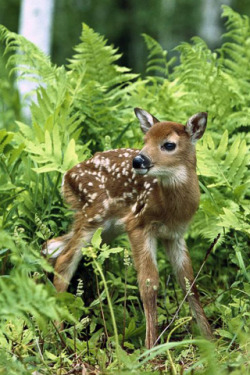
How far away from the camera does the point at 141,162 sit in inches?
173

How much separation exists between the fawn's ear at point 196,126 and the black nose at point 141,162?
0.42 m

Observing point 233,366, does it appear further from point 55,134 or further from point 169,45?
point 169,45

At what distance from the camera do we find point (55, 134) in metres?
5.31

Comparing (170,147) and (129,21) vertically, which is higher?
(170,147)

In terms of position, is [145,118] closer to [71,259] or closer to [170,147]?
[170,147]

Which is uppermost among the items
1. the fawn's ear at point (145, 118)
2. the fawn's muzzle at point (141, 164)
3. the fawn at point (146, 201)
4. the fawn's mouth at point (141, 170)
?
the fawn's ear at point (145, 118)

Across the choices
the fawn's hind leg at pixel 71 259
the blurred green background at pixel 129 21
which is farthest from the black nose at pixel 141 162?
the blurred green background at pixel 129 21

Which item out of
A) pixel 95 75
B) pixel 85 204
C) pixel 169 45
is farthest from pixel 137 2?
pixel 85 204

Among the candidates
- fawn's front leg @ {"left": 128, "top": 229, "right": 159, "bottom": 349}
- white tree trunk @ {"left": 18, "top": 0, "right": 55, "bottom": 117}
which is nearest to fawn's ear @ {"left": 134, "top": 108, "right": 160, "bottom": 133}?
fawn's front leg @ {"left": 128, "top": 229, "right": 159, "bottom": 349}

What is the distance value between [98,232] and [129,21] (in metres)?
26.4

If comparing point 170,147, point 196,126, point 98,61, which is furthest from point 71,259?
point 98,61

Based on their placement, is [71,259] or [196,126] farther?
[71,259]

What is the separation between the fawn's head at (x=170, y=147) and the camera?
4523 mm

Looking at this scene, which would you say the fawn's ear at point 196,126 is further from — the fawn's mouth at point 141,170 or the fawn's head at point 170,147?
the fawn's mouth at point 141,170
